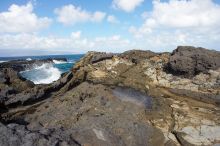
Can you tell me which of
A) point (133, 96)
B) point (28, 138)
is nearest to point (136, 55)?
point (133, 96)

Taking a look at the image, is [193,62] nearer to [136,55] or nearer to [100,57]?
[136,55]

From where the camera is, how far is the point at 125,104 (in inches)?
350

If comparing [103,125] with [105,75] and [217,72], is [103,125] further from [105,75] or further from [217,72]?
[217,72]

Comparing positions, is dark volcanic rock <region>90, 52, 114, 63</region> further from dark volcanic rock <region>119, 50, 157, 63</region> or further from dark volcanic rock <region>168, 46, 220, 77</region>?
dark volcanic rock <region>168, 46, 220, 77</region>

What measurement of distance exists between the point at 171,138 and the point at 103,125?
1.68 meters

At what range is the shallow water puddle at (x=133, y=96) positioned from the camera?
29.9 feet

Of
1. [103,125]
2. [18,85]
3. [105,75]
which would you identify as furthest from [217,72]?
[18,85]

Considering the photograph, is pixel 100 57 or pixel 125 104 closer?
pixel 125 104

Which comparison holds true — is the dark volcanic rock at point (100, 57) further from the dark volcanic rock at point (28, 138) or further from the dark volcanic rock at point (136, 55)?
the dark volcanic rock at point (28, 138)

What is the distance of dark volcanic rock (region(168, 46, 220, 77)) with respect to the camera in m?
10.2

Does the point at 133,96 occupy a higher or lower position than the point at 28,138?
higher

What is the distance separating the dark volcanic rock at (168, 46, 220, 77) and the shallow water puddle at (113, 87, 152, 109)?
184 cm

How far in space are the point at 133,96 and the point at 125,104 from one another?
649mm

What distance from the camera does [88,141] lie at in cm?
714
